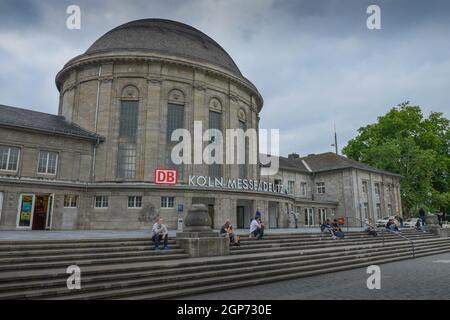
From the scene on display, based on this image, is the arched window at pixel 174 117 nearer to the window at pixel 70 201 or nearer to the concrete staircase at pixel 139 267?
the window at pixel 70 201

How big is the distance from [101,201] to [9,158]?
6.87m

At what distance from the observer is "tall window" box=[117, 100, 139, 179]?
2611 centimetres

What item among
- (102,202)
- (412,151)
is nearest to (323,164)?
(412,151)

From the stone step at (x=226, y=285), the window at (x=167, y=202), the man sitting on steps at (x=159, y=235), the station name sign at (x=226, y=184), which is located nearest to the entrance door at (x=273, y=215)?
the station name sign at (x=226, y=184)

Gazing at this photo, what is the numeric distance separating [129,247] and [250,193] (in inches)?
667

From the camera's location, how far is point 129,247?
11.9 meters

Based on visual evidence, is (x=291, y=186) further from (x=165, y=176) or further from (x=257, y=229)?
(x=257, y=229)

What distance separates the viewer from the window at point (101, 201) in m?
24.4

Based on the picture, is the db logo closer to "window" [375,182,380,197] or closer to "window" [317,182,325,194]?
"window" [317,182,325,194]

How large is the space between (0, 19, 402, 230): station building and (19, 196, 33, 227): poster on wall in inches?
2.4
